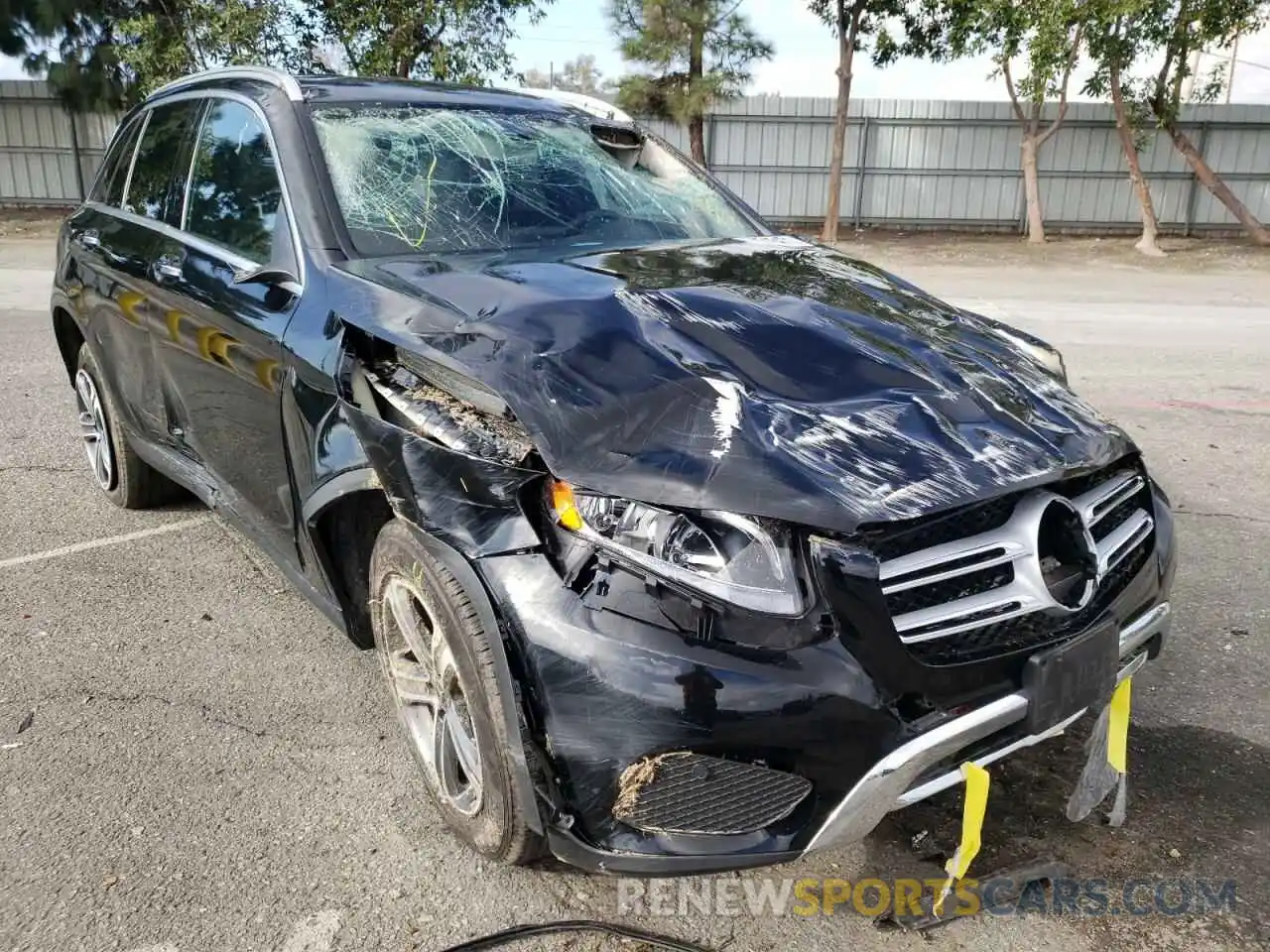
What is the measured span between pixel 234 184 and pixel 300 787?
195 centimetres

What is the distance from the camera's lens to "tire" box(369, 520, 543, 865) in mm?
2068

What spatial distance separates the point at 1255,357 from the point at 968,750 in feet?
26.7

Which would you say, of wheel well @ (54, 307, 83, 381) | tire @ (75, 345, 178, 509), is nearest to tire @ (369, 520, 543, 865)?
tire @ (75, 345, 178, 509)

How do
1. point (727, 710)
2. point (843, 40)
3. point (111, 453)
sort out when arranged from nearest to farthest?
point (727, 710), point (111, 453), point (843, 40)

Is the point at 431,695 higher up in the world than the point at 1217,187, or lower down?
lower down

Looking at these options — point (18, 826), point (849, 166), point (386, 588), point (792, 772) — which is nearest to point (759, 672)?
point (792, 772)

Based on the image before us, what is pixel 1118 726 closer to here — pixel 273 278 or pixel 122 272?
pixel 273 278

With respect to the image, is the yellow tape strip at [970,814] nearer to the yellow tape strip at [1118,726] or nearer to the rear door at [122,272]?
the yellow tape strip at [1118,726]

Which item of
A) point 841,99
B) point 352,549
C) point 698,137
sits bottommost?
point 352,549

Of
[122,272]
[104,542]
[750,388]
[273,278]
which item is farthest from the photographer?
[104,542]

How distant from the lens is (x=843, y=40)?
63.1 feet

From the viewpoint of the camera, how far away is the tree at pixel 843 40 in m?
18.9

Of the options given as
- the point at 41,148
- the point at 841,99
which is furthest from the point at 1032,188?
the point at 41,148

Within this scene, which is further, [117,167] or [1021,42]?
[1021,42]
